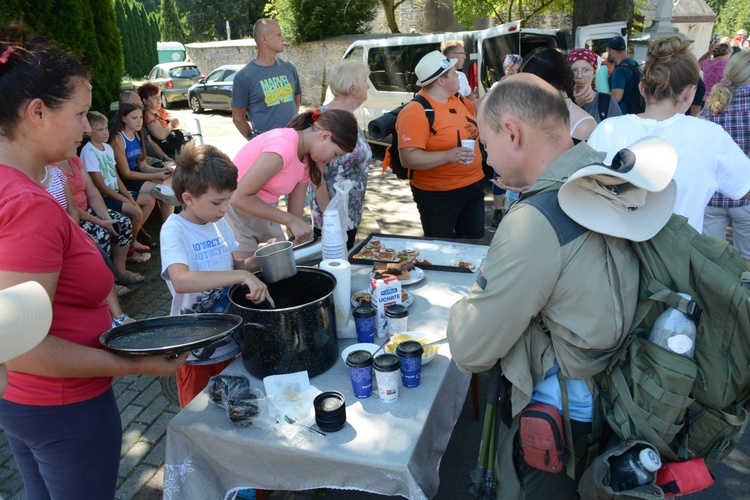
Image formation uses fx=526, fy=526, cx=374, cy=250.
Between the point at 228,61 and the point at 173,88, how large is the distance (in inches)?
141

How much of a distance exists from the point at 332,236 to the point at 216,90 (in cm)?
1415

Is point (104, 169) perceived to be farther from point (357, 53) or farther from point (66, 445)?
point (357, 53)

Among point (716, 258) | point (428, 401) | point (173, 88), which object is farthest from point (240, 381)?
point (173, 88)

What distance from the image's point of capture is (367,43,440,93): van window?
27.6ft

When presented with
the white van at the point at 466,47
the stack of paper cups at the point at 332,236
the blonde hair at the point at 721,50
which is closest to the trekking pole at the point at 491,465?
the stack of paper cups at the point at 332,236

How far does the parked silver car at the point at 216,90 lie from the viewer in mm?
15070

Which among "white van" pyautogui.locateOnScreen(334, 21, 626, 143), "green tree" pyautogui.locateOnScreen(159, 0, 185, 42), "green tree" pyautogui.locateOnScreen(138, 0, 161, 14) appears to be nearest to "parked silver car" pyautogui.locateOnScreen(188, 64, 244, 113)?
"white van" pyautogui.locateOnScreen(334, 21, 626, 143)

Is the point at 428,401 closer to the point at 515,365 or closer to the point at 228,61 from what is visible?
the point at 515,365

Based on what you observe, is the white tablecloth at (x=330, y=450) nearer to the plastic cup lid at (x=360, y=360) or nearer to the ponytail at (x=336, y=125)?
the plastic cup lid at (x=360, y=360)

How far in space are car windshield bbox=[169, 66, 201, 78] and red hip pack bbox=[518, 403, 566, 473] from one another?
18.7 meters

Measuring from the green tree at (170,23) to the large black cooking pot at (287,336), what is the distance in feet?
120

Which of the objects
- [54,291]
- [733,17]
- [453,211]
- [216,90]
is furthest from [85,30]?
[733,17]

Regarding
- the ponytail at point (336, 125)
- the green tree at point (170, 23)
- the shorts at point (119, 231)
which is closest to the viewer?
the ponytail at point (336, 125)

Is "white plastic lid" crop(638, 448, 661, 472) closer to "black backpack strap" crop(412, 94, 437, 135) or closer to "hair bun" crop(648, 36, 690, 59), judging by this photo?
"hair bun" crop(648, 36, 690, 59)
